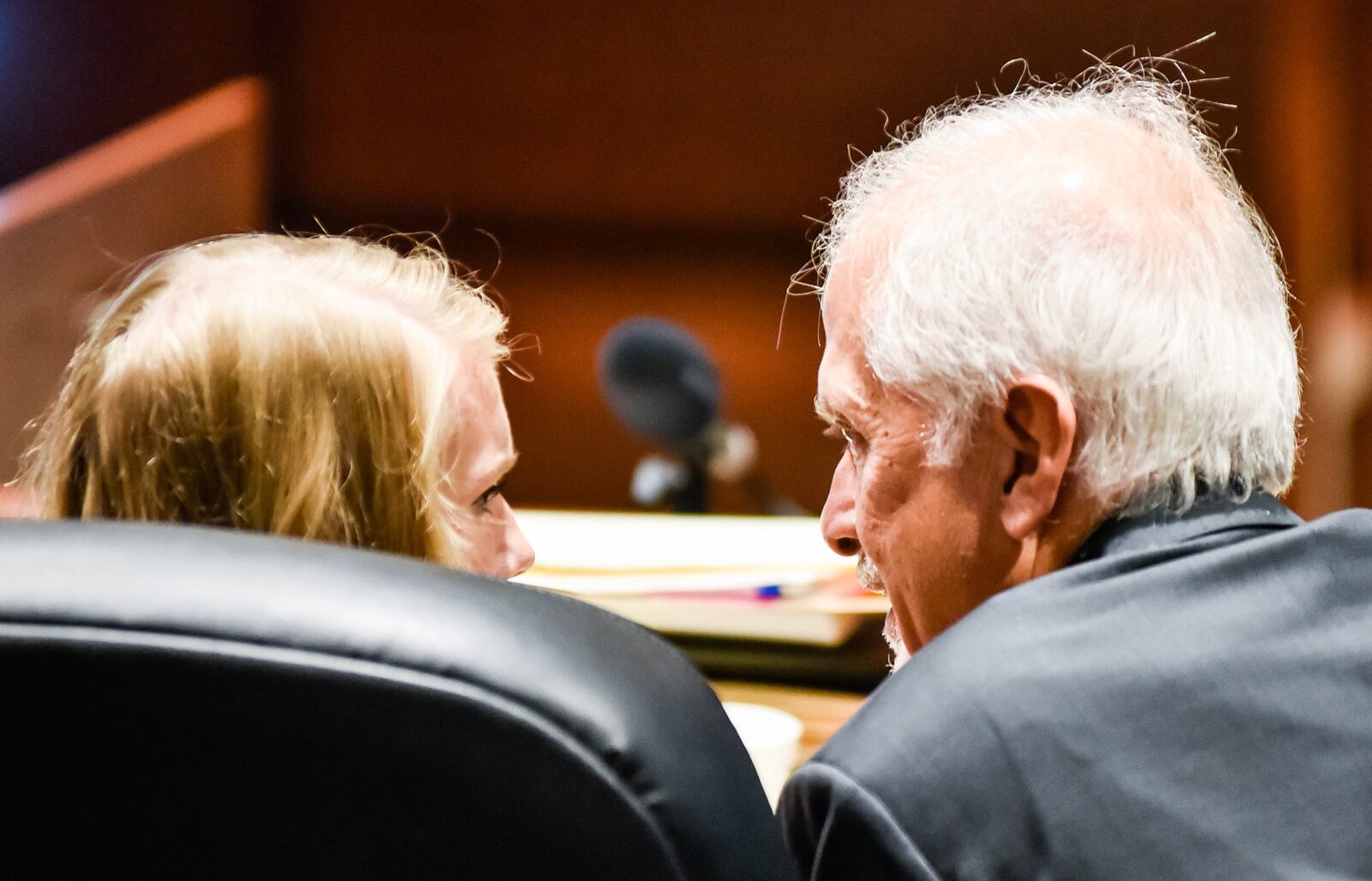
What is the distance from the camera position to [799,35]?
308 centimetres

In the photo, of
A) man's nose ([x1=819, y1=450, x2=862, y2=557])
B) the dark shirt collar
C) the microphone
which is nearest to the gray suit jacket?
the dark shirt collar

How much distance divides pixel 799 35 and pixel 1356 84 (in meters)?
1.34

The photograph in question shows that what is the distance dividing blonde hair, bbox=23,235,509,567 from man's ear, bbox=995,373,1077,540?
0.41 metres

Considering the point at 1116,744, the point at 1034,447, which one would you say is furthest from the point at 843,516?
the point at 1116,744

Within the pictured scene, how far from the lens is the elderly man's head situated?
27.3 inches

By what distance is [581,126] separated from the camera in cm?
331

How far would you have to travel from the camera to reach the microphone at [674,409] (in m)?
1.68

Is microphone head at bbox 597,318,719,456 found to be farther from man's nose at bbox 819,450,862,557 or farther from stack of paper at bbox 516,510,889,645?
man's nose at bbox 819,450,862,557

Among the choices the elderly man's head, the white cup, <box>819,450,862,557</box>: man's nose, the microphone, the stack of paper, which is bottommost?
the stack of paper

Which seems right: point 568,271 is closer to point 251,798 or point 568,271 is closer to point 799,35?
point 799,35

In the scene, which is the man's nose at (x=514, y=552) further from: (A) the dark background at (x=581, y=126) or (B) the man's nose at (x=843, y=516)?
(A) the dark background at (x=581, y=126)

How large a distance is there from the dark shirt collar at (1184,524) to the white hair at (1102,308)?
0.04ft

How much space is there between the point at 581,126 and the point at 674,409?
6.08 ft

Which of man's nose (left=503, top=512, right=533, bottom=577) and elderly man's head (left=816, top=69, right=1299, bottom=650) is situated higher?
elderly man's head (left=816, top=69, right=1299, bottom=650)
